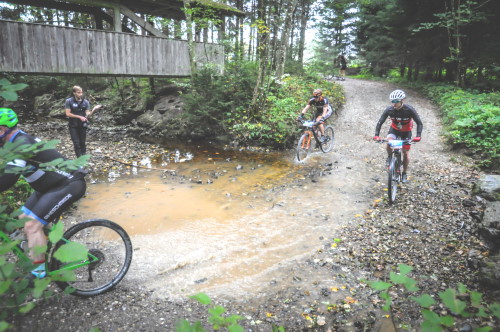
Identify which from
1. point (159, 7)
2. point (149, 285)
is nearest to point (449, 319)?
point (149, 285)

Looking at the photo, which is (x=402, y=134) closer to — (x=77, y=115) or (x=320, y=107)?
(x=320, y=107)

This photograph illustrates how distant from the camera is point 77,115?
848 cm

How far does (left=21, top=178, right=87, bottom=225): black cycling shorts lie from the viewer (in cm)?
351

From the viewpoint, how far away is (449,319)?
192 centimetres

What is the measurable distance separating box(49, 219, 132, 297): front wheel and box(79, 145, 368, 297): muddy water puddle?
32cm

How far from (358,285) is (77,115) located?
863 cm

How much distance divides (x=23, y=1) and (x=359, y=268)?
1990 centimetres

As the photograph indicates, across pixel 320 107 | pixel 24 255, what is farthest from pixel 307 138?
pixel 24 255

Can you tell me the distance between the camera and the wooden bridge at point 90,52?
11328 millimetres

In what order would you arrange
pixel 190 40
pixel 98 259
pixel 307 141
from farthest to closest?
pixel 190 40, pixel 307 141, pixel 98 259

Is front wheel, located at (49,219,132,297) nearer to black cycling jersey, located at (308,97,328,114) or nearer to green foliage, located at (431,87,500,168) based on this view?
black cycling jersey, located at (308,97,328,114)

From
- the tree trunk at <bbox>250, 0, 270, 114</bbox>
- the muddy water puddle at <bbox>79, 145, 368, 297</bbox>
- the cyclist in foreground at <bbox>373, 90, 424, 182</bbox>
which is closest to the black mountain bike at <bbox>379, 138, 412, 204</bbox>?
the cyclist in foreground at <bbox>373, 90, 424, 182</bbox>

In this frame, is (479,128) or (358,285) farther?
(479,128)

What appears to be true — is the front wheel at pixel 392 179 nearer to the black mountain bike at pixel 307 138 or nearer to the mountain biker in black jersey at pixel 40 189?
the black mountain bike at pixel 307 138
